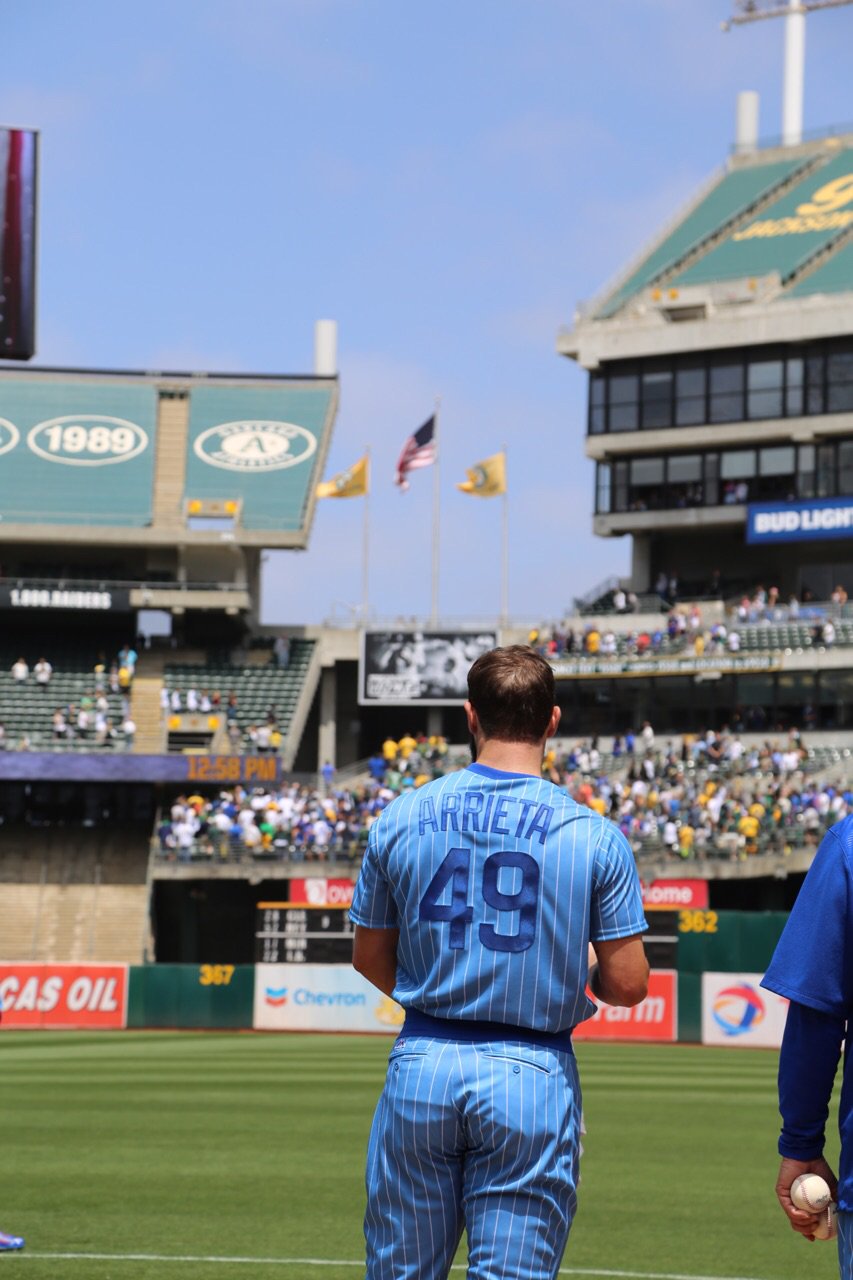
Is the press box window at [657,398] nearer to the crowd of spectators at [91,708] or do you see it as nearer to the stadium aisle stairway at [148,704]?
the stadium aisle stairway at [148,704]

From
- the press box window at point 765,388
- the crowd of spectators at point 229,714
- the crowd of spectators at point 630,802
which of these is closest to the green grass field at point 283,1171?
the crowd of spectators at point 630,802

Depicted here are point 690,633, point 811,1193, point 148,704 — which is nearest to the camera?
point 811,1193

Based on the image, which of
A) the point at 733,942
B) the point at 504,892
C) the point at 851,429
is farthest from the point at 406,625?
the point at 504,892

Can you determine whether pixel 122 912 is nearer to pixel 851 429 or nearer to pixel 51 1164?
pixel 851 429

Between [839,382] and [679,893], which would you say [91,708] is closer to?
[679,893]

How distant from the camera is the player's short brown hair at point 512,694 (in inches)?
202

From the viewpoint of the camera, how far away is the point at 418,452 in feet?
196

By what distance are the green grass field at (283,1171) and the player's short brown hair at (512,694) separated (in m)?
5.38

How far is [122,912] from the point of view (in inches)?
2074

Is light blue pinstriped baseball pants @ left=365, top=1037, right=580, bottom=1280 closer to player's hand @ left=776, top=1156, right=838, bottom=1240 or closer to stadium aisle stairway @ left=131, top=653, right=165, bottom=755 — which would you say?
player's hand @ left=776, top=1156, right=838, bottom=1240

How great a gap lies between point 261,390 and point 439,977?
62945 millimetres

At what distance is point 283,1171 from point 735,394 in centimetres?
4895

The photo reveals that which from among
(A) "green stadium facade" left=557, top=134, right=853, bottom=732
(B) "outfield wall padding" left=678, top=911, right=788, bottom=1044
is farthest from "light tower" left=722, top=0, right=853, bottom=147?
(B) "outfield wall padding" left=678, top=911, right=788, bottom=1044

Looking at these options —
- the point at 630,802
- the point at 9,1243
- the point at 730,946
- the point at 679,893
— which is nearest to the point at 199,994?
the point at 730,946
